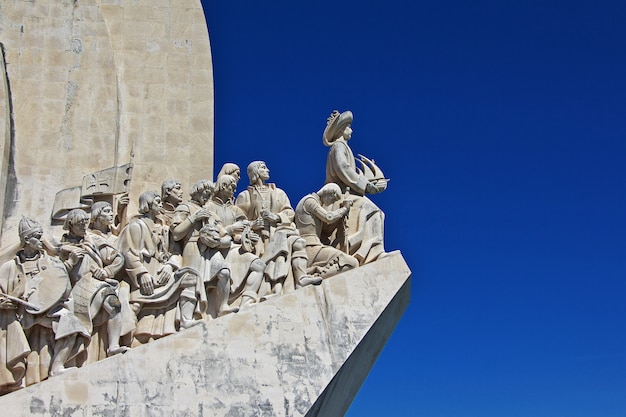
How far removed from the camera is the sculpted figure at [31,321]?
→ 30.0ft

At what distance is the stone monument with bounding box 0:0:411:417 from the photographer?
30.4 feet

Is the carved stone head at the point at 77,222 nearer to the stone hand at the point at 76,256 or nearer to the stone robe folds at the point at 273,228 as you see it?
the stone hand at the point at 76,256

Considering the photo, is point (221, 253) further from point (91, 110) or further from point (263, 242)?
point (91, 110)

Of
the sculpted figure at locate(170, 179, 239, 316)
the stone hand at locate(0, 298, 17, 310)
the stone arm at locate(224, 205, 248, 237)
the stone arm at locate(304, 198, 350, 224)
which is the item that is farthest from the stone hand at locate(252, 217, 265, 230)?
the stone hand at locate(0, 298, 17, 310)

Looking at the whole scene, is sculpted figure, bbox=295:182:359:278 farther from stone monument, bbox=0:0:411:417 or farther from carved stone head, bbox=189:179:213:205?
carved stone head, bbox=189:179:213:205

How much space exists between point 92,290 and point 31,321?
2.09 ft

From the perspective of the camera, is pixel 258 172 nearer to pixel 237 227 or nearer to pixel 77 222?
pixel 237 227

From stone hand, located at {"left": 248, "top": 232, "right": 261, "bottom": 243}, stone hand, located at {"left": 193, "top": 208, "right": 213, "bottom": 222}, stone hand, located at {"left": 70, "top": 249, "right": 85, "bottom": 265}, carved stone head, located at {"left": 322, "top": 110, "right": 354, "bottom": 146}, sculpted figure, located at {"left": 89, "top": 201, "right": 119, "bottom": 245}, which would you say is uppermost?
carved stone head, located at {"left": 322, "top": 110, "right": 354, "bottom": 146}

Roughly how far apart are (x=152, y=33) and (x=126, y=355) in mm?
4728

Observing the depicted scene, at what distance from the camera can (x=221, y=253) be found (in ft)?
33.6

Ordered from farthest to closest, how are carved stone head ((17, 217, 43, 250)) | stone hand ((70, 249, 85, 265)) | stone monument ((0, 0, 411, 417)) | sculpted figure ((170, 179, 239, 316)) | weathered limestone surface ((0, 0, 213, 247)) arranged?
weathered limestone surface ((0, 0, 213, 247)) < sculpted figure ((170, 179, 239, 316)) < stone hand ((70, 249, 85, 265)) < carved stone head ((17, 217, 43, 250)) < stone monument ((0, 0, 411, 417))

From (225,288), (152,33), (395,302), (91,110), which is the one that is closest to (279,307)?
(225,288)

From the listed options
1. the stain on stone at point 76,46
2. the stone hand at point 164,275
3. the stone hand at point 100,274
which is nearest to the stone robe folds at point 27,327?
the stone hand at point 100,274

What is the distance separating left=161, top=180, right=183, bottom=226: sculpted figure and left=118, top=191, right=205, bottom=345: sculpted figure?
1.37 feet
